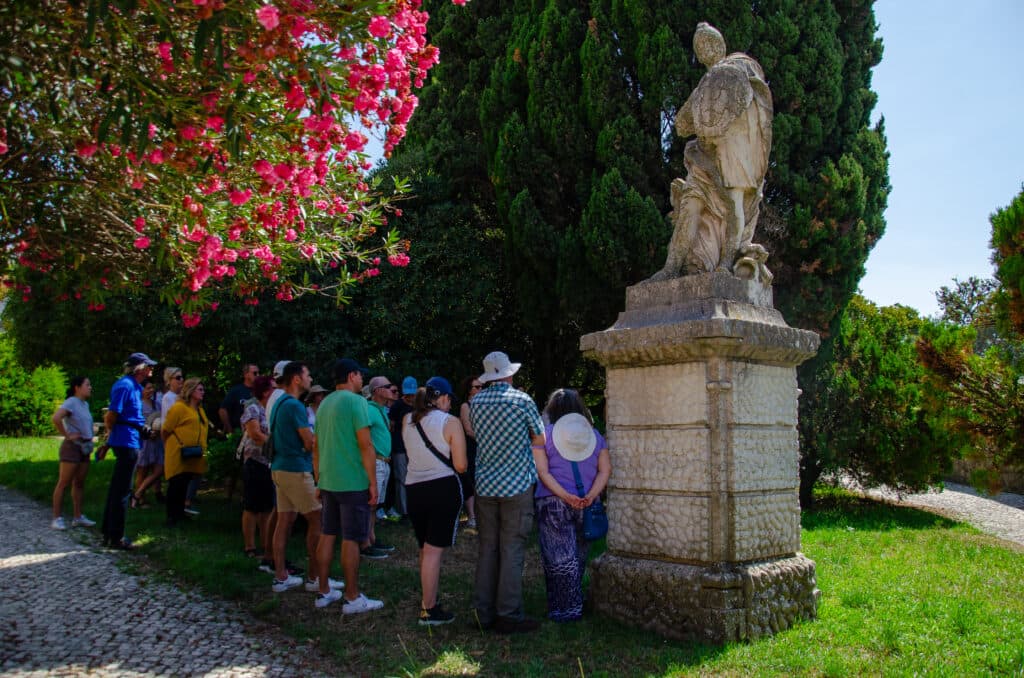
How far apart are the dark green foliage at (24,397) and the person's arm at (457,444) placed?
19.8 metres

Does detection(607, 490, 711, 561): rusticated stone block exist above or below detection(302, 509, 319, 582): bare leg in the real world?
above

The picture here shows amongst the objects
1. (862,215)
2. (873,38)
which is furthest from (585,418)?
(873,38)

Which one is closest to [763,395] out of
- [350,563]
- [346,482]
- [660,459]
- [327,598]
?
[660,459]

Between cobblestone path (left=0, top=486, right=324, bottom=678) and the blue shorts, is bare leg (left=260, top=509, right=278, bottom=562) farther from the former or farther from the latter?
the blue shorts

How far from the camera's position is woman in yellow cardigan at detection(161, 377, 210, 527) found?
8016mm

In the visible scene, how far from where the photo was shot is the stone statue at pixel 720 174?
5.30 metres

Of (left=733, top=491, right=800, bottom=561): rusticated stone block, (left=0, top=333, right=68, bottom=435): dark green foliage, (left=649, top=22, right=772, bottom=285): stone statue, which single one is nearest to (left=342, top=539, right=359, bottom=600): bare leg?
(left=733, top=491, right=800, bottom=561): rusticated stone block

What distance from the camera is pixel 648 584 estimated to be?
4.90 m

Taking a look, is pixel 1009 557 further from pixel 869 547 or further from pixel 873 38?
pixel 873 38

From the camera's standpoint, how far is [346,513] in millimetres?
5223

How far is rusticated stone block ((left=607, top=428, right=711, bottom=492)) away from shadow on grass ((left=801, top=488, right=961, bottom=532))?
16.8ft

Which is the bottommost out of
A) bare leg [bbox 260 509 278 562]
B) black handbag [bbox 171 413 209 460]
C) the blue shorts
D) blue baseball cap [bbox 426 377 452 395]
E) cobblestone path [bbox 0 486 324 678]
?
cobblestone path [bbox 0 486 324 678]

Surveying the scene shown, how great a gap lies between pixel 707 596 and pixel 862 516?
737cm

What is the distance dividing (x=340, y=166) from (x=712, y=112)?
3138mm
